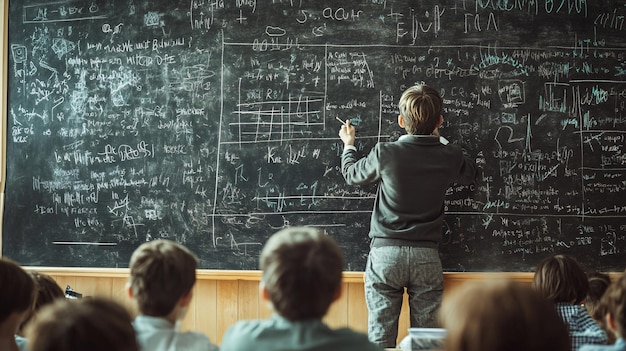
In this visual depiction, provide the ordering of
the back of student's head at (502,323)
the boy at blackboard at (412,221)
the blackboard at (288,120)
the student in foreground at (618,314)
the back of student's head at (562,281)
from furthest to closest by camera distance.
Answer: the blackboard at (288,120) → the boy at blackboard at (412,221) → the back of student's head at (562,281) → the student in foreground at (618,314) → the back of student's head at (502,323)

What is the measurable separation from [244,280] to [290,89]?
127 centimetres

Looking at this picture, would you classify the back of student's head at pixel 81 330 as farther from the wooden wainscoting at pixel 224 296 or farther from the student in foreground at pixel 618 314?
the wooden wainscoting at pixel 224 296

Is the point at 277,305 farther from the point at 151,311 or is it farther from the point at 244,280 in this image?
the point at 244,280

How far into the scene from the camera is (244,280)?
4641 millimetres

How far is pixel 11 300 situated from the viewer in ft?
8.02

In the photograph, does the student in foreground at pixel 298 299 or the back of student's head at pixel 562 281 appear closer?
the student in foreground at pixel 298 299

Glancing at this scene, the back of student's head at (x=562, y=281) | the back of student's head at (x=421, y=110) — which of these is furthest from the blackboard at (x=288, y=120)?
the back of student's head at (x=562, y=281)

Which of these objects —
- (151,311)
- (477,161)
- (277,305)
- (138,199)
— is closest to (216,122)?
(138,199)

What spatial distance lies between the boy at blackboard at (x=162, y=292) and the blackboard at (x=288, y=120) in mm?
1987

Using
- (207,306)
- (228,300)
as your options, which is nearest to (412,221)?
(228,300)

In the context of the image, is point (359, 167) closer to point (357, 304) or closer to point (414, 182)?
point (414, 182)

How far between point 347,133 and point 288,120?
0.40 metres

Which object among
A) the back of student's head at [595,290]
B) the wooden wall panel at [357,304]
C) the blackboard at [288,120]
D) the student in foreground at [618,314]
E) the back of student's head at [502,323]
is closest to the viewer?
the back of student's head at [502,323]

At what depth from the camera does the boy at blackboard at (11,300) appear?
2.43 metres
